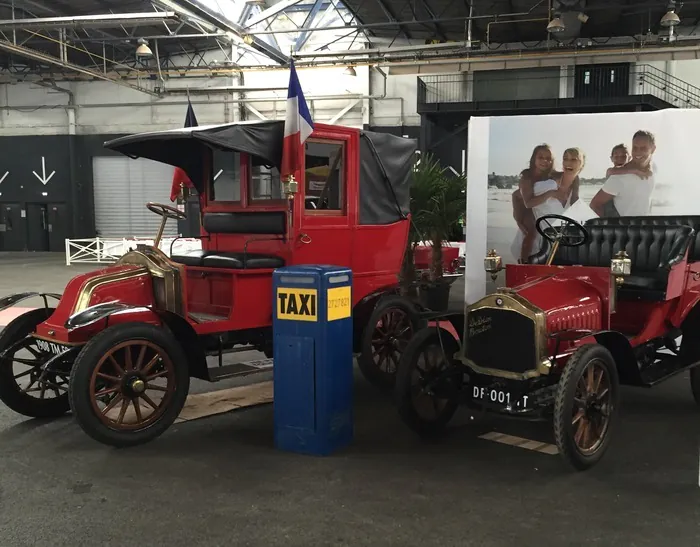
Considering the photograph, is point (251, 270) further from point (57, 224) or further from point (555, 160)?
point (57, 224)

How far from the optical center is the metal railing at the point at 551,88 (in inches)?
734

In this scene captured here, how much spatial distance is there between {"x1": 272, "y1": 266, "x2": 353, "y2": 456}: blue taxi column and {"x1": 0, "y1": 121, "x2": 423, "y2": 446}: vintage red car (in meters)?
0.72

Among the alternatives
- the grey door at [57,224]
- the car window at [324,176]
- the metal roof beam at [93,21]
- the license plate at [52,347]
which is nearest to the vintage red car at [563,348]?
the car window at [324,176]

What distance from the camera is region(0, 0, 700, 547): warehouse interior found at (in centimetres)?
318

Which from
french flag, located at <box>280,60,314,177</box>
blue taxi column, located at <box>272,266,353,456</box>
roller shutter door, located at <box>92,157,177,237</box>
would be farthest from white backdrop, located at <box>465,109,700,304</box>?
roller shutter door, located at <box>92,157,177,237</box>

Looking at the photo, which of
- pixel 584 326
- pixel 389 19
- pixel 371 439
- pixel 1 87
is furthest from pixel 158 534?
pixel 1 87

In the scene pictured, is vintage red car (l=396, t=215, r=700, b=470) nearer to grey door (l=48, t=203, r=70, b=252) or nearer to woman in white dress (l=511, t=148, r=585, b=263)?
woman in white dress (l=511, t=148, r=585, b=263)

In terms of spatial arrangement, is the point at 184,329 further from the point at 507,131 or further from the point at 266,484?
the point at 507,131

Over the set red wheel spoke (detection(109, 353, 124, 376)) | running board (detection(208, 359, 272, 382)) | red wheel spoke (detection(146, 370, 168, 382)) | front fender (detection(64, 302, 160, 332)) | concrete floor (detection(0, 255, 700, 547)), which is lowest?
concrete floor (detection(0, 255, 700, 547))

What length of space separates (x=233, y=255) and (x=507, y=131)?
172 inches

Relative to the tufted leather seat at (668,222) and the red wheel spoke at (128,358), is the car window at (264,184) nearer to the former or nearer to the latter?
the red wheel spoke at (128,358)

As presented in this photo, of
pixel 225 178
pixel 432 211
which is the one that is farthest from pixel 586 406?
pixel 432 211

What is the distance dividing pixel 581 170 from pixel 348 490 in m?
5.77

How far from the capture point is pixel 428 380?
426 centimetres
